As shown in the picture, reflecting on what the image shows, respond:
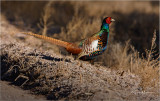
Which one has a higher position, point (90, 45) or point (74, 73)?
point (90, 45)

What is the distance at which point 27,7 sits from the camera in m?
9.45

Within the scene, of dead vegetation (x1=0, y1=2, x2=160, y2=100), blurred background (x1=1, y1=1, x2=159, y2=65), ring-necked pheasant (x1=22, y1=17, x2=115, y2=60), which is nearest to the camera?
dead vegetation (x1=0, y1=2, x2=160, y2=100)

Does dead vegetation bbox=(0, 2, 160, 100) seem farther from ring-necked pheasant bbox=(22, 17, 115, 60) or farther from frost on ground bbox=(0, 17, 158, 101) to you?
ring-necked pheasant bbox=(22, 17, 115, 60)

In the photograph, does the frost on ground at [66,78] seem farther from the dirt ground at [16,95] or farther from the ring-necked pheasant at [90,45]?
the ring-necked pheasant at [90,45]

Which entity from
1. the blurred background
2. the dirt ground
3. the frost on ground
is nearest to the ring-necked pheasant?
the frost on ground

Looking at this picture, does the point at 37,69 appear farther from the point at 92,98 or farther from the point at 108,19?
the point at 108,19

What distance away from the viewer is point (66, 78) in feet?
13.8

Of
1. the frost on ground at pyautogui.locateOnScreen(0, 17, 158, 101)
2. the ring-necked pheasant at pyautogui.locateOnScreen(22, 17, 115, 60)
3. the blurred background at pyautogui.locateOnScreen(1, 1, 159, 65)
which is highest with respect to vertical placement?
the blurred background at pyautogui.locateOnScreen(1, 1, 159, 65)

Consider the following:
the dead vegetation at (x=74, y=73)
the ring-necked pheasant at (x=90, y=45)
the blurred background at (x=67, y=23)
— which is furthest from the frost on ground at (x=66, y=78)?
the blurred background at (x=67, y=23)

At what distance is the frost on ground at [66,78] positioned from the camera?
381 centimetres

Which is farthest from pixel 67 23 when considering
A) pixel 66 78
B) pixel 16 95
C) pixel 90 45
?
pixel 16 95

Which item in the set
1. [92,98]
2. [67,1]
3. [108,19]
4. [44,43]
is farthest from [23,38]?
[67,1]

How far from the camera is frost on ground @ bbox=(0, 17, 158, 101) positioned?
150 inches

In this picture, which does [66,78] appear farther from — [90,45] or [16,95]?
[16,95]
